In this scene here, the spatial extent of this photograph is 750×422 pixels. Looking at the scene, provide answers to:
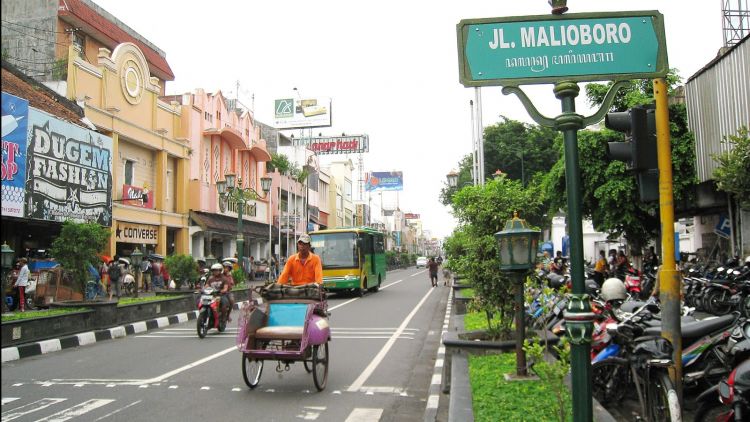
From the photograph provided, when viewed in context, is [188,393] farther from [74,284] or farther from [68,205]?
[68,205]

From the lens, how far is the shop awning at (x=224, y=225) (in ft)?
105

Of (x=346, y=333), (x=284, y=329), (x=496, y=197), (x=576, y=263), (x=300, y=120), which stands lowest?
(x=346, y=333)

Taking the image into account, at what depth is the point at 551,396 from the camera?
18.3 feet

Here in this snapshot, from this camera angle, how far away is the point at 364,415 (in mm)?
6191

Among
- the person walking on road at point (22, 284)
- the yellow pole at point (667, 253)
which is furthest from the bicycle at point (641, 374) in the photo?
the person walking on road at point (22, 284)

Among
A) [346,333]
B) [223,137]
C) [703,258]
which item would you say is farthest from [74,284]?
[223,137]

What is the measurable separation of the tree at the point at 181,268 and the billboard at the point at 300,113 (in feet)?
124

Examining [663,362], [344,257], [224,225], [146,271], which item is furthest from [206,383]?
[224,225]

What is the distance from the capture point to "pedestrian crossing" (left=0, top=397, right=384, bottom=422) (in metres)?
6.02

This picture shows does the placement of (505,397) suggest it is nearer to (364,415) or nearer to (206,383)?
(364,415)

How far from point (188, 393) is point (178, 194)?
25.8 metres

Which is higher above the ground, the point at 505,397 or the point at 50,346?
the point at 505,397

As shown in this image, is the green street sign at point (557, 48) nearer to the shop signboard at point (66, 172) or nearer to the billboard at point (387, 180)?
the shop signboard at point (66, 172)

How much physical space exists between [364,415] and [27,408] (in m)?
3.60
